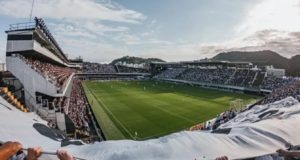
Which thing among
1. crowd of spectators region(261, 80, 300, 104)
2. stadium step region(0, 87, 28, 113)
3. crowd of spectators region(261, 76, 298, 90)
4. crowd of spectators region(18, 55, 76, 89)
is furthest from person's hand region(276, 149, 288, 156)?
crowd of spectators region(261, 76, 298, 90)

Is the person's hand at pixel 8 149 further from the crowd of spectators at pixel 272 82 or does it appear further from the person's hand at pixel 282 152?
the crowd of spectators at pixel 272 82

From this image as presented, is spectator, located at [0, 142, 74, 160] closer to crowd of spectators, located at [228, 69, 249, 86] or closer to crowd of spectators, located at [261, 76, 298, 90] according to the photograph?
crowd of spectators, located at [261, 76, 298, 90]

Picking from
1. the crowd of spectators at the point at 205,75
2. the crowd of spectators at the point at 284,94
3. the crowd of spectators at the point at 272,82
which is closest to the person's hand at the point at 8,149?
the crowd of spectators at the point at 284,94

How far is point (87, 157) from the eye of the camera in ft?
13.6

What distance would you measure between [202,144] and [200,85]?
218 ft

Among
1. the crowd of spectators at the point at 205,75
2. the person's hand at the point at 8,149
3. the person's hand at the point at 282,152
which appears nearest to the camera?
the person's hand at the point at 8,149

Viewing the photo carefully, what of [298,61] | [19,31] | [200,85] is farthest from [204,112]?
[298,61]

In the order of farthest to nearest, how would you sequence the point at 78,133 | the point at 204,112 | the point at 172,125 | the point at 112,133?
the point at 204,112 < the point at 172,125 < the point at 112,133 < the point at 78,133

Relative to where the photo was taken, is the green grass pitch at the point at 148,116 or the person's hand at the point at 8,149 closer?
the person's hand at the point at 8,149

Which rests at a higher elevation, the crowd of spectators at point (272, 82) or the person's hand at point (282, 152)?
the person's hand at point (282, 152)

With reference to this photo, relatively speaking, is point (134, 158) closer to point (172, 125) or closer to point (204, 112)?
point (172, 125)

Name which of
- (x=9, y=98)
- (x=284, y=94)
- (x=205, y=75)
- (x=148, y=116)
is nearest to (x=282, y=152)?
(x=9, y=98)

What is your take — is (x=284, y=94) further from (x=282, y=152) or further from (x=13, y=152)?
(x=13, y=152)

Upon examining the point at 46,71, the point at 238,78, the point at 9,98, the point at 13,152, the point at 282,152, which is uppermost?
the point at 13,152
